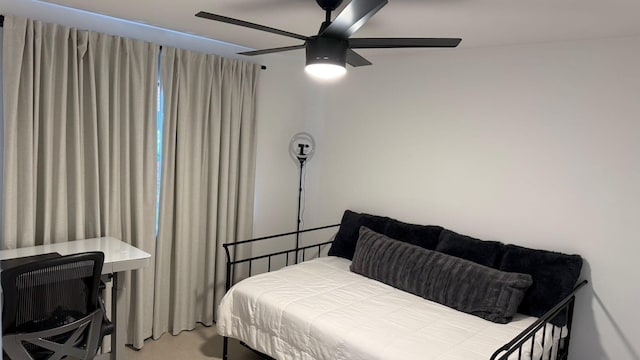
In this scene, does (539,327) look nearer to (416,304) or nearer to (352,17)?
(416,304)

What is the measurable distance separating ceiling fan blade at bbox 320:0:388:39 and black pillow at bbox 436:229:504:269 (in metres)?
1.81

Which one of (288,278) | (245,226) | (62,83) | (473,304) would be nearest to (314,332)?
(288,278)

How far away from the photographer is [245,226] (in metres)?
3.93

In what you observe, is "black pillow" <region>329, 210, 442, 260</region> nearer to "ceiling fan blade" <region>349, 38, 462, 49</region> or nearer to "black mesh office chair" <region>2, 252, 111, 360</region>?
"ceiling fan blade" <region>349, 38, 462, 49</region>

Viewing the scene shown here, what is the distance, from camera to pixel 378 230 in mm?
3607

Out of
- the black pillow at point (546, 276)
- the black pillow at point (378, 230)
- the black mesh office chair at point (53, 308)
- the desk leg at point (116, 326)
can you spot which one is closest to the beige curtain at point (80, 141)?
the desk leg at point (116, 326)

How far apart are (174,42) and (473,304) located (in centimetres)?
281

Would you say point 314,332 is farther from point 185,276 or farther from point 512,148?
point 512,148

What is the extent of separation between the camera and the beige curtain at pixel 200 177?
3.38 m

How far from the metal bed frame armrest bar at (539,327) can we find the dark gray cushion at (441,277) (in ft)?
0.77

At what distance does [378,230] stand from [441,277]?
30.9 inches

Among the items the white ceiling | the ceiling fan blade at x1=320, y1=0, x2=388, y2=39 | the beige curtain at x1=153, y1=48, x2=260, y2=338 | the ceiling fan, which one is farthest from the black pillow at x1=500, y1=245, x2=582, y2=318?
the beige curtain at x1=153, y1=48, x2=260, y2=338

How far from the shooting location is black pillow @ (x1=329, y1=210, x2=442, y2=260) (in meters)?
3.36

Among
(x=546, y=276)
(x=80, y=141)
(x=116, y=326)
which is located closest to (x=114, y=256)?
(x=116, y=326)
